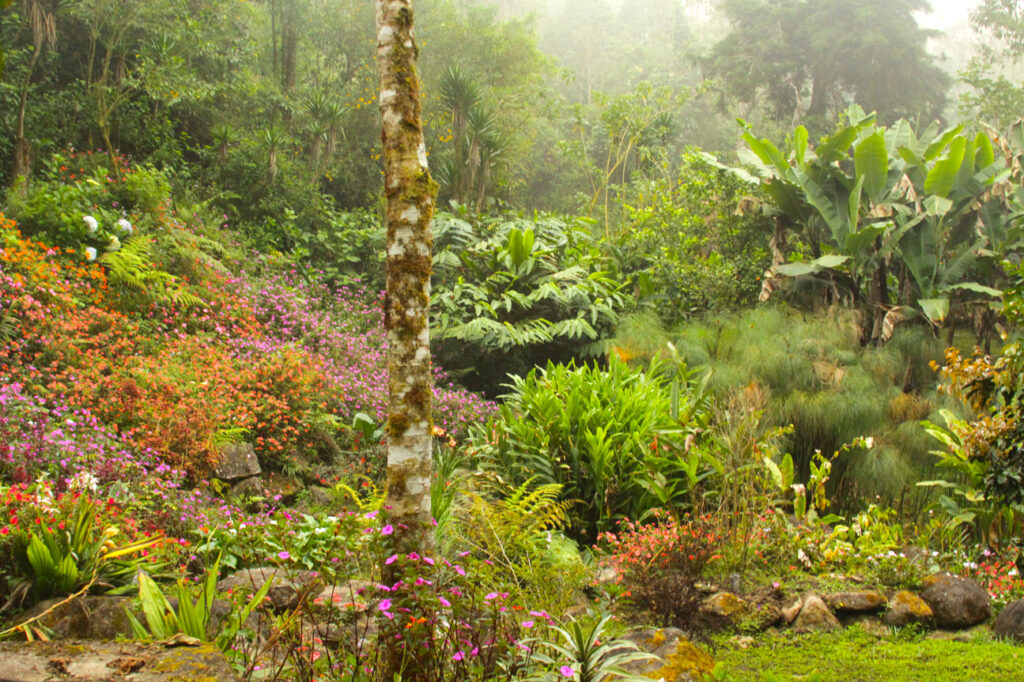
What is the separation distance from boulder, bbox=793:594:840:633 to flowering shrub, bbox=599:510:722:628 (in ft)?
1.78

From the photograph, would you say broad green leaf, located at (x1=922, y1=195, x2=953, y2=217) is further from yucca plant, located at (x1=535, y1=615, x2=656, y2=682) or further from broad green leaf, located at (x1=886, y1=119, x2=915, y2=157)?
yucca plant, located at (x1=535, y1=615, x2=656, y2=682)

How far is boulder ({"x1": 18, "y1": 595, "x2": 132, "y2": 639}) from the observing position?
127 inches

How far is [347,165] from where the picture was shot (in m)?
14.7

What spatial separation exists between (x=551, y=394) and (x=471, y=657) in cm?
375

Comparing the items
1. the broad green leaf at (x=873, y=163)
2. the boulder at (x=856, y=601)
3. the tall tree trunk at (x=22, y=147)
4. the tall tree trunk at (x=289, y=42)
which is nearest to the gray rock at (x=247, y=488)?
the boulder at (x=856, y=601)

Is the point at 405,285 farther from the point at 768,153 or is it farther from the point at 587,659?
the point at 768,153

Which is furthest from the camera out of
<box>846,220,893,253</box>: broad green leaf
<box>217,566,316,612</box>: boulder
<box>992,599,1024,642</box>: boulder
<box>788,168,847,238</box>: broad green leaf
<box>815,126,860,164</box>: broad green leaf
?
<box>788,168,847,238</box>: broad green leaf

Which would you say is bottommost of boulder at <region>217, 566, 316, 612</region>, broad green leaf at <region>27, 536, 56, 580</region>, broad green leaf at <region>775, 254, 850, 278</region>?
boulder at <region>217, 566, 316, 612</region>

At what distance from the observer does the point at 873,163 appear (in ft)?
26.9

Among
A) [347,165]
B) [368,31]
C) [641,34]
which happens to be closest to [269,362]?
[347,165]

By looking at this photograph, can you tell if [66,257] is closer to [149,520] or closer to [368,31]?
[149,520]

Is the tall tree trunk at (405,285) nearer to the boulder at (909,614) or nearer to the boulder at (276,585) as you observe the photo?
the boulder at (276,585)

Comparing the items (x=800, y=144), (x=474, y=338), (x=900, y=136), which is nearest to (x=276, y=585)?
(x=474, y=338)

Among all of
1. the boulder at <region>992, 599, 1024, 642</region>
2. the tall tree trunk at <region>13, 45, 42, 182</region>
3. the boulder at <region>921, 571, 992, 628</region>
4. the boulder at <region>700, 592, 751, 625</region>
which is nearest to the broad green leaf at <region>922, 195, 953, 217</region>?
the boulder at <region>921, 571, 992, 628</region>
